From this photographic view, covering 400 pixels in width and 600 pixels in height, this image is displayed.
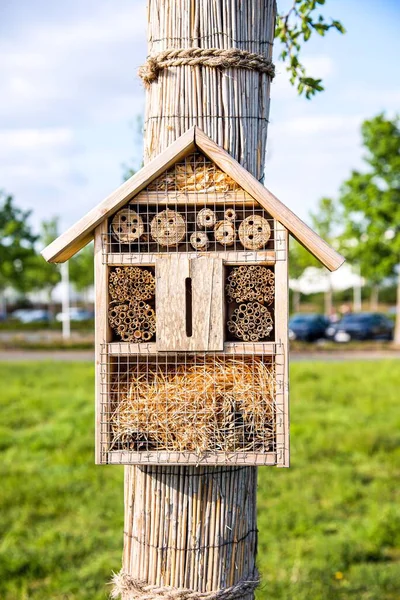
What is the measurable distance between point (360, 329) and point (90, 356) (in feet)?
32.7

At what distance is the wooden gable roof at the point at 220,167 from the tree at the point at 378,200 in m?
21.4

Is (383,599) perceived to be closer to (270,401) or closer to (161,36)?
(270,401)

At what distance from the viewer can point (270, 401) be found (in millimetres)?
2559

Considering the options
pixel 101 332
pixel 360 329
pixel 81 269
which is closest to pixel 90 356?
pixel 360 329

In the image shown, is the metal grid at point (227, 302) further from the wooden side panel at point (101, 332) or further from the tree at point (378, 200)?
the tree at point (378, 200)

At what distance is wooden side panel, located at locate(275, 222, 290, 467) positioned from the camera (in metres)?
2.51

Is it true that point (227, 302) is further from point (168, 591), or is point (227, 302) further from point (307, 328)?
point (307, 328)

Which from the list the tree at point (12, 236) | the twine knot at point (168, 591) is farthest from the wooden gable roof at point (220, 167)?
the tree at point (12, 236)

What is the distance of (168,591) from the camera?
8.89ft

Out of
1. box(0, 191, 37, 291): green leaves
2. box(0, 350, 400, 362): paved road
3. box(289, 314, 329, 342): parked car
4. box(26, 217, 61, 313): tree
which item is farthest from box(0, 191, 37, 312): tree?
box(26, 217, 61, 313): tree

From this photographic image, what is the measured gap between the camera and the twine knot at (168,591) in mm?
2705

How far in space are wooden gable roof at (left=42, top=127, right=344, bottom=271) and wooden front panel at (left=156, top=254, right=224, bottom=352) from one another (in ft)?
0.87

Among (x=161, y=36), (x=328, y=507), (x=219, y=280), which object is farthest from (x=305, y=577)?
(x=161, y=36)

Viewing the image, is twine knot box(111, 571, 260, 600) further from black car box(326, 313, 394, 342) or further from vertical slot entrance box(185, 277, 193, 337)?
black car box(326, 313, 394, 342)
